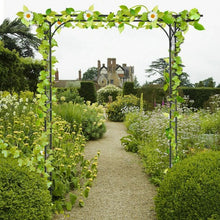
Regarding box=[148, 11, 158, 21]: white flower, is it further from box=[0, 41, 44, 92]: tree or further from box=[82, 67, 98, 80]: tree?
box=[82, 67, 98, 80]: tree

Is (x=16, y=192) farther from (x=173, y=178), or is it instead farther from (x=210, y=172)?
(x=210, y=172)

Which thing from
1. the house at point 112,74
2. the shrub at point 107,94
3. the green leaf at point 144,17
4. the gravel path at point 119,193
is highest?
the house at point 112,74

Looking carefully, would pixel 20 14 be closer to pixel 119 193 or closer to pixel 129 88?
pixel 119 193

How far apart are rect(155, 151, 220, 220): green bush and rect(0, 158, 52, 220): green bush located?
122 cm

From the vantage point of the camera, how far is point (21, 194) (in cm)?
266

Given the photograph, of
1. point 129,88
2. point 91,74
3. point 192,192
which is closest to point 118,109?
point 129,88

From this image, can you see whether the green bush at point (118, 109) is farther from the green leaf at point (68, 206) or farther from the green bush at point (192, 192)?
the green bush at point (192, 192)

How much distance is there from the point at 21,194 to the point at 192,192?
1.66 metres

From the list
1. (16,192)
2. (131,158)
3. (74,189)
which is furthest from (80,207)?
(131,158)

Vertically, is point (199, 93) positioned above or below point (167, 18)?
below

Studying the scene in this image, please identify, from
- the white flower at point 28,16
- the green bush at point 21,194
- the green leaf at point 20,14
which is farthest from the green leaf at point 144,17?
the green bush at point 21,194

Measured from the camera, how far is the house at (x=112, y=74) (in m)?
40.2

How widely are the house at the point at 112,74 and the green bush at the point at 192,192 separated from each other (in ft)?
115

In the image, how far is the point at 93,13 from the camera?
3.38m
